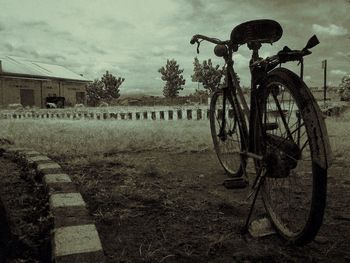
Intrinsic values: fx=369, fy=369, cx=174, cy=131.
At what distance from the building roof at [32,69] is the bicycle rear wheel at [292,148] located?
33867 millimetres

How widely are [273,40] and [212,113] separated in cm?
179

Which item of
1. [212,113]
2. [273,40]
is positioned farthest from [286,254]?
[212,113]

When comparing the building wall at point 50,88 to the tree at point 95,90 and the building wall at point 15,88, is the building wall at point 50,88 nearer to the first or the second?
the building wall at point 15,88

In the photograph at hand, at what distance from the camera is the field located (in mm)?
1985

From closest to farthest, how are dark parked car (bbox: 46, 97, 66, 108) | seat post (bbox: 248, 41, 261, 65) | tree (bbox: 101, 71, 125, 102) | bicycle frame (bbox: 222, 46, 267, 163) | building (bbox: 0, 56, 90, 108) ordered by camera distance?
1. bicycle frame (bbox: 222, 46, 267, 163)
2. seat post (bbox: 248, 41, 261, 65)
3. building (bbox: 0, 56, 90, 108)
4. dark parked car (bbox: 46, 97, 66, 108)
5. tree (bbox: 101, 71, 125, 102)

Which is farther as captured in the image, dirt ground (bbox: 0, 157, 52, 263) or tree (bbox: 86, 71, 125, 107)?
tree (bbox: 86, 71, 125, 107)

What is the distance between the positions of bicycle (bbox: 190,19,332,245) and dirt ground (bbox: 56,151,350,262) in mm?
141

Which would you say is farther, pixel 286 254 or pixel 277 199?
pixel 277 199

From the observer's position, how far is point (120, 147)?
5898mm

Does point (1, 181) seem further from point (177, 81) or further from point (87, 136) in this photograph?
point (177, 81)

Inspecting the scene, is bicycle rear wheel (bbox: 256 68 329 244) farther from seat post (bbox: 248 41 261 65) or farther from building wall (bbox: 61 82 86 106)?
building wall (bbox: 61 82 86 106)

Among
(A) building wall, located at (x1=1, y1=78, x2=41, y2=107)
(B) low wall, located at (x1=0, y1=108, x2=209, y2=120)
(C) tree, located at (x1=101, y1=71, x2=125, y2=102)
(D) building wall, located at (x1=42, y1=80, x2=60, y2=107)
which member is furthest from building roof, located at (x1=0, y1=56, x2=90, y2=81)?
(C) tree, located at (x1=101, y1=71, x2=125, y2=102)

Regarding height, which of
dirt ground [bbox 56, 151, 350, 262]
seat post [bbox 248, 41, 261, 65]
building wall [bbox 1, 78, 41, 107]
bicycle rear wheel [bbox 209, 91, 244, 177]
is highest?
building wall [bbox 1, 78, 41, 107]

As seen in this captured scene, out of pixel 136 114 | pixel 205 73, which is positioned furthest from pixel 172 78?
pixel 136 114
